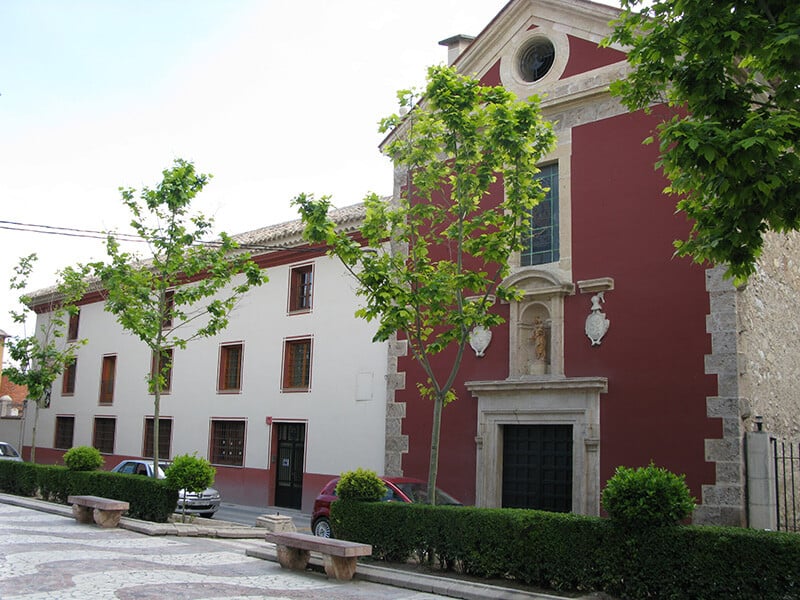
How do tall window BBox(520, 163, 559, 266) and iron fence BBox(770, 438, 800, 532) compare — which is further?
tall window BBox(520, 163, 559, 266)

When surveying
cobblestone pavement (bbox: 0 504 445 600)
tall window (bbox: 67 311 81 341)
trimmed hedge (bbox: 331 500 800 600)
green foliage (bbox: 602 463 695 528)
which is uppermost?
tall window (bbox: 67 311 81 341)

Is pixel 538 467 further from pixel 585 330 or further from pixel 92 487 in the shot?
pixel 92 487

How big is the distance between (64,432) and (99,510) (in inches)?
607

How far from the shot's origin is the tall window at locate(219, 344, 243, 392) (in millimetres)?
22219

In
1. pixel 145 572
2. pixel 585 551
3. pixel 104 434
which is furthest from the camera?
pixel 104 434

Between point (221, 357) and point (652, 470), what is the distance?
51.5 ft

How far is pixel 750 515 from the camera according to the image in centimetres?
→ 1148

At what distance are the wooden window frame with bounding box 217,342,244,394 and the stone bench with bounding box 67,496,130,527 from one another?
676 centimetres

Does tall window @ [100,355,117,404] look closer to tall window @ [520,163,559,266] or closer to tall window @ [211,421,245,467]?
tall window @ [211,421,245,467]

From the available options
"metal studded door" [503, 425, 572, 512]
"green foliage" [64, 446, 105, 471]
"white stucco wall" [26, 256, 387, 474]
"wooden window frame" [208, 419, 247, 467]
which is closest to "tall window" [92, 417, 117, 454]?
"white stucco wall" [26, 256, 387, 474]

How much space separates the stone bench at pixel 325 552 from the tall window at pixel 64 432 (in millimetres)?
19755

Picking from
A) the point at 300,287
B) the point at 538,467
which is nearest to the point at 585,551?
the point at 538,467

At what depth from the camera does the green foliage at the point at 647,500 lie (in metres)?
8.52

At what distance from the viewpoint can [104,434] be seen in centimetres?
2653
